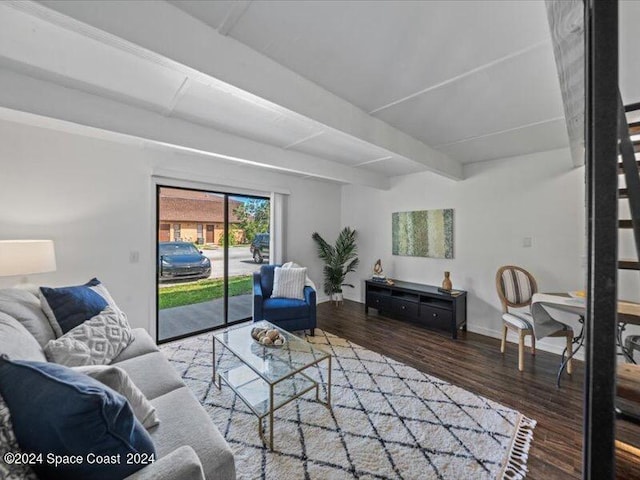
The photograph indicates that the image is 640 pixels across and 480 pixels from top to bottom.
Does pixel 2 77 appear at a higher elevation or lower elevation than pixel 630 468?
higher

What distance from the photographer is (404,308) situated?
387cm

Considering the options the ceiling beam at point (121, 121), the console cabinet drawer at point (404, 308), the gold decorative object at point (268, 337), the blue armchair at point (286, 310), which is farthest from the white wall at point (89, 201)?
the console cabinet drawer at point (404, 308)

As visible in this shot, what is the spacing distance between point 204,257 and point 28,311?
6.94ft

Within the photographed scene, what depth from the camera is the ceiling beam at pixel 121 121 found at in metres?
1.66

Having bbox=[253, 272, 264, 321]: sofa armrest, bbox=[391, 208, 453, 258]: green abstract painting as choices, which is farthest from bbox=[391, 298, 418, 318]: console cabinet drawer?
bbox=[253, 272, 264, 321]: sofa armrest

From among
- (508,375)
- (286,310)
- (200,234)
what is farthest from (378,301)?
(200,234)

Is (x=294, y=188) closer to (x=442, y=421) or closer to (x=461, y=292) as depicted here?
(x=461, y=292)

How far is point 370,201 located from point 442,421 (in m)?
3.64

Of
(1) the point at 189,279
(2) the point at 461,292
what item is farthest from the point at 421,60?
(1) the point at 189,279

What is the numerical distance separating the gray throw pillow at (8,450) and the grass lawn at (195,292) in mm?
2844

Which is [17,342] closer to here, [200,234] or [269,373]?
[269,373]

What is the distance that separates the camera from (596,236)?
19.1 inches

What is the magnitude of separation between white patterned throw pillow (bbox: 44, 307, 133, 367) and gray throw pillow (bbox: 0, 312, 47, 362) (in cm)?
8

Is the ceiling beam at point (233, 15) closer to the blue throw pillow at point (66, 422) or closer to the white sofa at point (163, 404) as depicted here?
the blue throw pillow at point (66, 422)
